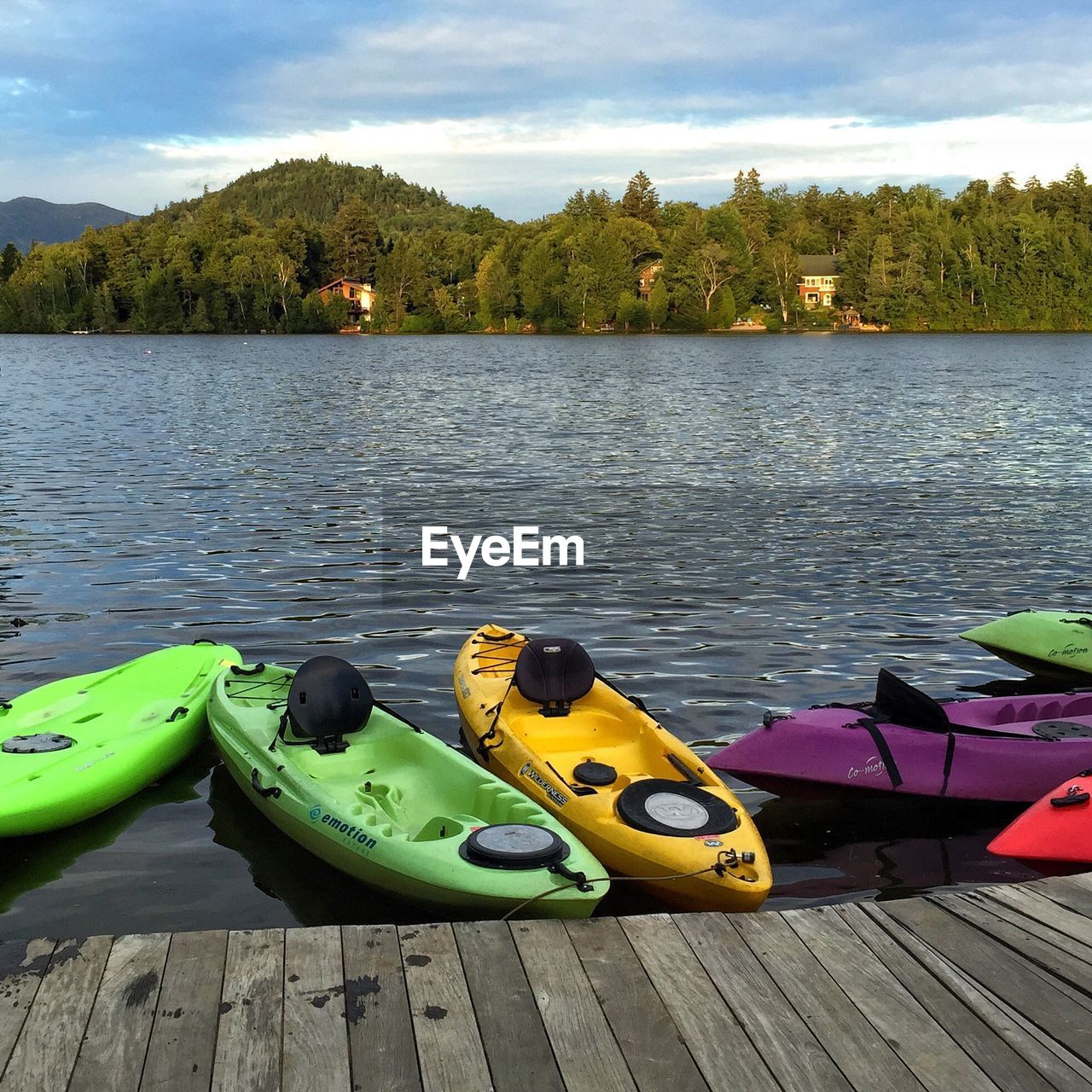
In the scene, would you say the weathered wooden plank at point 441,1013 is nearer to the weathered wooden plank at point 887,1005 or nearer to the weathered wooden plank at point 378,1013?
the weathered wooden plank at point 378,1013

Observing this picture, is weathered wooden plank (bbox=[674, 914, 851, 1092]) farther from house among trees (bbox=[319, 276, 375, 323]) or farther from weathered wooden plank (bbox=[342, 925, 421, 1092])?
house among trees (bbox=[319, 276, 375, 323])

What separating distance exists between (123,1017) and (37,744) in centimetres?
435

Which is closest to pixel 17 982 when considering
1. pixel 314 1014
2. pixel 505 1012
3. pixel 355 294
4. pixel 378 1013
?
pixel 314 1014

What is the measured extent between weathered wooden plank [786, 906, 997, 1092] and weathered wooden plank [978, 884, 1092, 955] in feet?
2.70

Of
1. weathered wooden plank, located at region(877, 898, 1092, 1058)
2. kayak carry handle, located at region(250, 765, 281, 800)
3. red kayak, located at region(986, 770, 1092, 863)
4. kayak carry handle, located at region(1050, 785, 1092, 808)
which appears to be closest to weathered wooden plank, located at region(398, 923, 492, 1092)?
weathered wooden plank, located at region(877, 898, 1092, 1058)

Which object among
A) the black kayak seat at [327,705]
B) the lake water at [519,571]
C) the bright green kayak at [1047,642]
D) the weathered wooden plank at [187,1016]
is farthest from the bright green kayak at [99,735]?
the bright green kayak at [1047,642]

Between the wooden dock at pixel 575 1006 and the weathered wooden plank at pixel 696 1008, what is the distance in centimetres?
1

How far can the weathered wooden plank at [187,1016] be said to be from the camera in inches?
160

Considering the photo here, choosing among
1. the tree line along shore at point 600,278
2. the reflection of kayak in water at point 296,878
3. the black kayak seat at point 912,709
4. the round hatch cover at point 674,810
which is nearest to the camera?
the round hatch cover at point 674,810

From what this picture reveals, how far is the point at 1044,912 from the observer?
216 inches

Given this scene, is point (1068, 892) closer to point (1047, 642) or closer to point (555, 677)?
point (555, 677)

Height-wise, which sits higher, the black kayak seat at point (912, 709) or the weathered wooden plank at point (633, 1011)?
the weathered wooden plank at point (633, 1011)

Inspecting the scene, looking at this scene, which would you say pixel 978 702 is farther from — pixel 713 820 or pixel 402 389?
pixel 402 389

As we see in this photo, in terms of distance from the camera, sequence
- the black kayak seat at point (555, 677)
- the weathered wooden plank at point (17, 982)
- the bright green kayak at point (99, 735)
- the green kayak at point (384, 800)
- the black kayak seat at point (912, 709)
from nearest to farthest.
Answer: the weathered wooden plank at point (17, 982) < the green kayak at point (384, 800) < the bright green kayak at point (99, 735) < the black kayak seat at point (912, 709) < the black kayak seat at point (555, 677)
